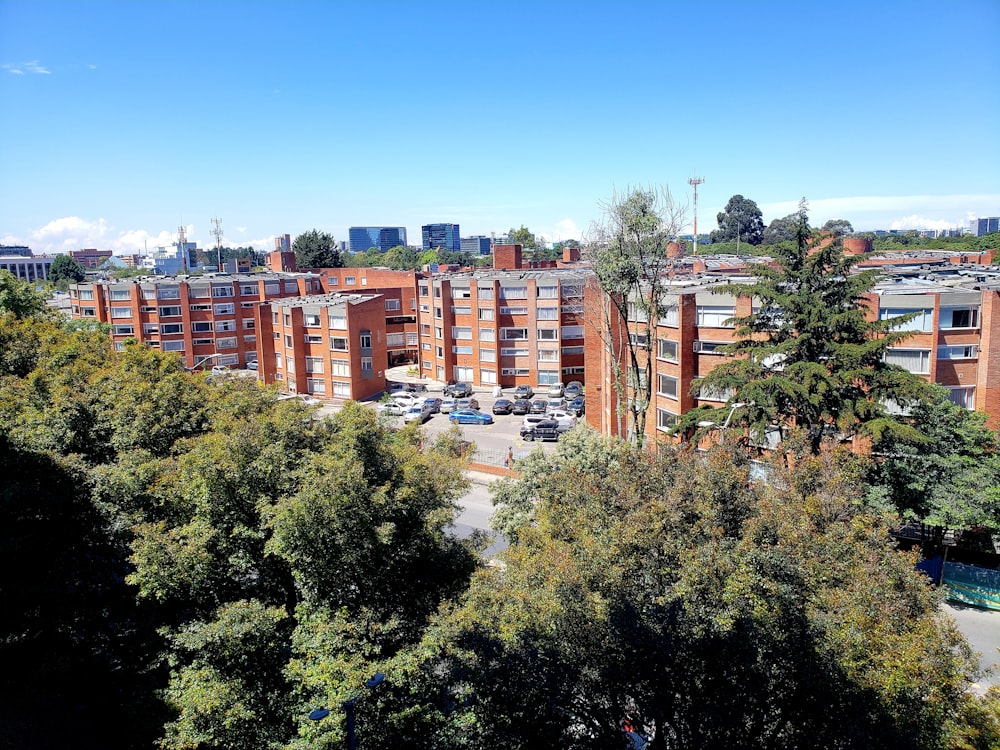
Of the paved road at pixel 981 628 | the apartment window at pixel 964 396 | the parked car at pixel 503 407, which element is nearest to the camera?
the paved road at pixel 981 628

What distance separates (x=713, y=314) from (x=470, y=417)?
2566cm

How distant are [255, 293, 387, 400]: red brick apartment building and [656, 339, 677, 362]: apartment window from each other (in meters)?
33.8

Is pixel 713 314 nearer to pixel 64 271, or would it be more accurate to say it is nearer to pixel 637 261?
pixel 637 261

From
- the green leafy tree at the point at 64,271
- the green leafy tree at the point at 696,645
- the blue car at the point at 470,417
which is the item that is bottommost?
the blue car at the point at 470,417

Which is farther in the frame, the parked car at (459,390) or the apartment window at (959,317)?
the parked car at (459,390)

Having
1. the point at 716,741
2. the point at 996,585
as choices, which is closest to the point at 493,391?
the point at 996,585

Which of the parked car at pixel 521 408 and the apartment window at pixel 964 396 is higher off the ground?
the apartment window at pixel 964 396

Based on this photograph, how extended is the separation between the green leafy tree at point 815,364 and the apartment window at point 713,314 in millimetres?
3977

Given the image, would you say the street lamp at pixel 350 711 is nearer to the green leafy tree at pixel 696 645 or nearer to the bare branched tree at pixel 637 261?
the green leafy tree at pixel 696 645

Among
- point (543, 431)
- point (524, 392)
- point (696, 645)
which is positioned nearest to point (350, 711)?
point (696, 645)

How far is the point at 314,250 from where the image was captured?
118 meters

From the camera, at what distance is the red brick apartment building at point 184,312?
73.1 m

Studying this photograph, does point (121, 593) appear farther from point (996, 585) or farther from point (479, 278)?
point (479, 278)

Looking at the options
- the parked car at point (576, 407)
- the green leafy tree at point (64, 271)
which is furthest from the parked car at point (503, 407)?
the green leafy tree at point (64, 271)
